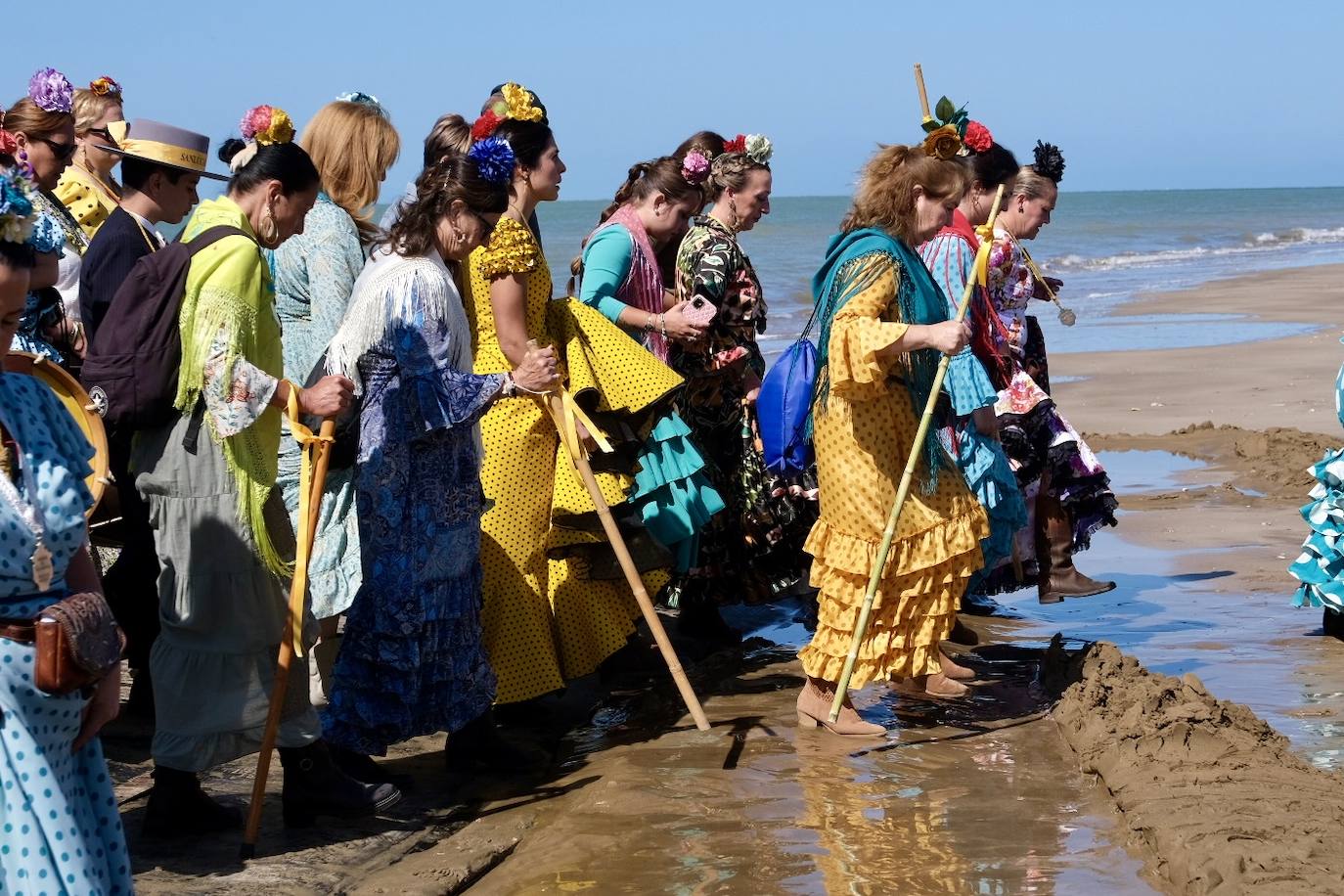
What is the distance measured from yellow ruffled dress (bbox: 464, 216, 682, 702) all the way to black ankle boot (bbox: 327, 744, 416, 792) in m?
0.66

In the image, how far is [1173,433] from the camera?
1159cm

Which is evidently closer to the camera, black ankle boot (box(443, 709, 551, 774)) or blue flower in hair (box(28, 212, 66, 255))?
blue flower in hair (box(28, 212, 66, 255))

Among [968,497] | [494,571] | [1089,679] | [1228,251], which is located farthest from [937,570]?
[1228,251]

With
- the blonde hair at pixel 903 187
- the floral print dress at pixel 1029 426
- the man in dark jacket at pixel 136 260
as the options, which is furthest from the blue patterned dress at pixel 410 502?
the floral print dress at pixel 1029 426

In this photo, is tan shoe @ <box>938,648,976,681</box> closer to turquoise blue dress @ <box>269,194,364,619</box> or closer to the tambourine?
turquoise blue dress @ <box>269,194,364,619</box>

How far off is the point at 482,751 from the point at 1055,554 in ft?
10.8

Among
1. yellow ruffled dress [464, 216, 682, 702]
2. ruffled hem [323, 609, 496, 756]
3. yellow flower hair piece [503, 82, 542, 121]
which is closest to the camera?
ruffled hem [323, 609, 496, 756]

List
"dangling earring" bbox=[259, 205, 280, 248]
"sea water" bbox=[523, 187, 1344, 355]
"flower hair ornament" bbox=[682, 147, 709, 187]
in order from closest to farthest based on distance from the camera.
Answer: "dangling earring" bbox=[259, 205, 280, 248]
"flower hair ornament" bbox=[682, 147, 709, 187]
"sea water" bbox=[523, 187, 1344, 355]

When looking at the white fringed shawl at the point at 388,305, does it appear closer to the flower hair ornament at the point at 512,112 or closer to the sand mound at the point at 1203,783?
the flower hair ornament at the point at 512,112

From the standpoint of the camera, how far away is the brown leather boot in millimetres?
7523

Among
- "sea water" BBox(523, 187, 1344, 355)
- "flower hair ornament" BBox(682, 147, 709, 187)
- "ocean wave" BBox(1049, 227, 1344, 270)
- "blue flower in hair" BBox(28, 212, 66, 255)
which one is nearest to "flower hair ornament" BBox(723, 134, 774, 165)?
"flower hair ornament" BBox(682, 147, 709, 187)

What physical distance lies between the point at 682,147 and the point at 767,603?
2152mm

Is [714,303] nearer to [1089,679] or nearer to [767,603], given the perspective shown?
[767,603]

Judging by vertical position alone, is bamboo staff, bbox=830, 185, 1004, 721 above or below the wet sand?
above
